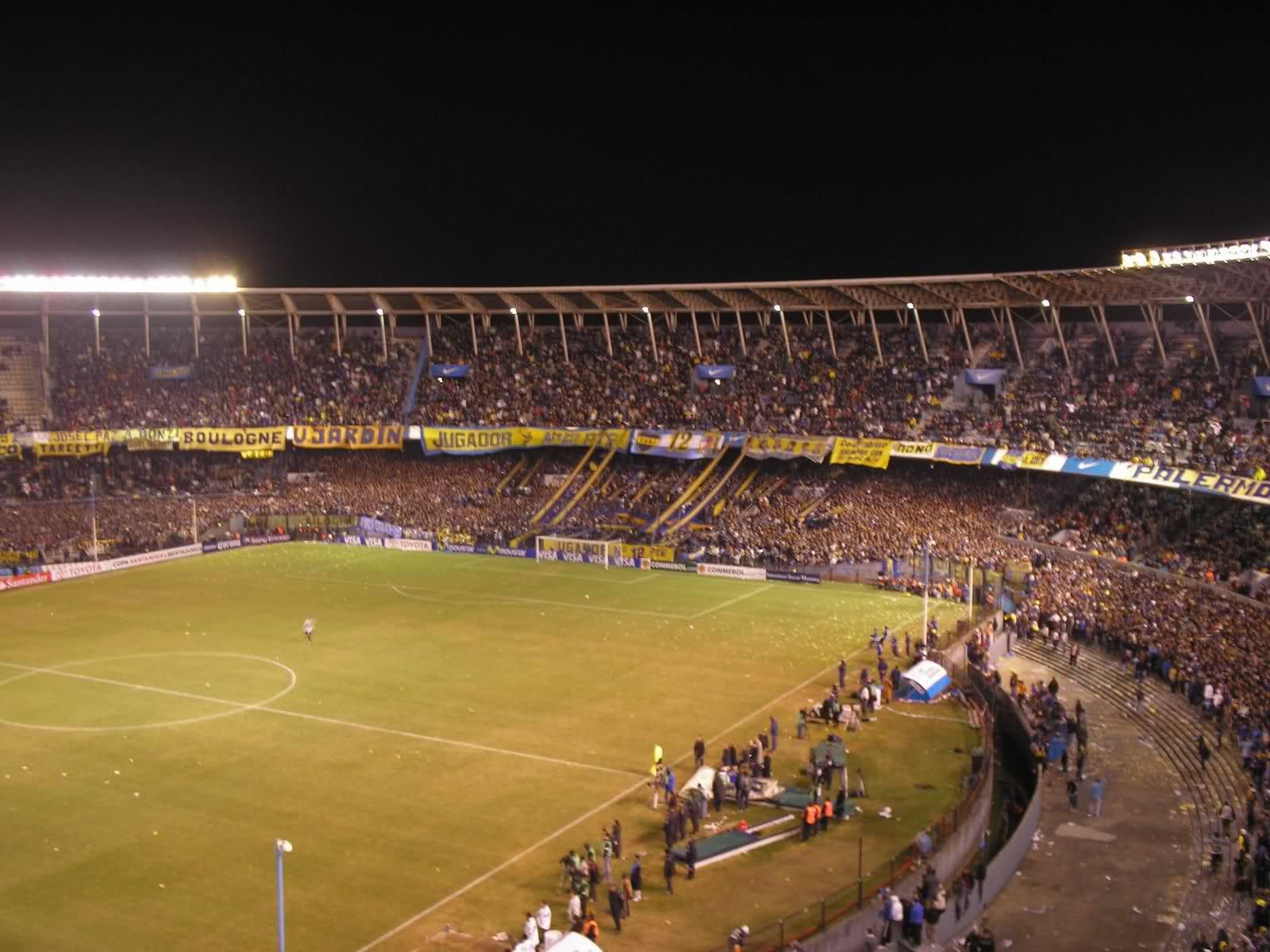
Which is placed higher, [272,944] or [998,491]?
[998,491]

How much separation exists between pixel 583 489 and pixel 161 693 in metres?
34.4

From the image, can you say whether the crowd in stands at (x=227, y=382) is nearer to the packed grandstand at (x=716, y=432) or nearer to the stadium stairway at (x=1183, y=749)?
the packed grandstand at (x=716, y=432)

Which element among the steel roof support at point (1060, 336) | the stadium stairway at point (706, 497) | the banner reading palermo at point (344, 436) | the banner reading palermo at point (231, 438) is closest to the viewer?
the steel roof support at point (1060, 336)

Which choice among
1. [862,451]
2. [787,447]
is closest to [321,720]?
[862,451]

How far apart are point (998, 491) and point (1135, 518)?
351 inches

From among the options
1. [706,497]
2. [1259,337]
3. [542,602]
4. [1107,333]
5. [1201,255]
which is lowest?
[542,602]

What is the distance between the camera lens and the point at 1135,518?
4800cm

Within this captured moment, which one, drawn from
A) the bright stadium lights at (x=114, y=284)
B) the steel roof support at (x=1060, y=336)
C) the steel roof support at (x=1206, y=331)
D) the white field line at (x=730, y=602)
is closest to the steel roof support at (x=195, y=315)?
the bright stadium lights at (x=114, y=284)

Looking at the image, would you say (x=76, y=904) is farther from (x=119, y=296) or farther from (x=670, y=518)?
(x=119, y=296)

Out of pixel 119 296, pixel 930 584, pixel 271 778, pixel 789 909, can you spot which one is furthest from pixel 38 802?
pixel 119 296

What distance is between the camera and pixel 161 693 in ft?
120

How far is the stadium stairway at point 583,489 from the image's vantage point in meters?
66.8

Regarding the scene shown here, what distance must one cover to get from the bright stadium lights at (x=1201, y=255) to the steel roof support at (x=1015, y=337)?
12.2 m

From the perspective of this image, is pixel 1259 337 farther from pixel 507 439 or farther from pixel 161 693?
pixel 161 693
